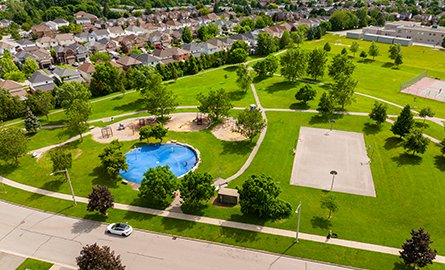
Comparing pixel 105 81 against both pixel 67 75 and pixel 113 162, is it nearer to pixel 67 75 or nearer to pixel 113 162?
pixel 67 75

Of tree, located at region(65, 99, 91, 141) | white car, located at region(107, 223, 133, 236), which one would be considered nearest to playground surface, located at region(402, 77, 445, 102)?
white car, located at region(107, 223, 133, 236)

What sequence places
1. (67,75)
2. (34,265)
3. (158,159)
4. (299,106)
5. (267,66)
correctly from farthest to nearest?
(267,66)
(67,75)
(299,106)
(158,159)
(34,265)

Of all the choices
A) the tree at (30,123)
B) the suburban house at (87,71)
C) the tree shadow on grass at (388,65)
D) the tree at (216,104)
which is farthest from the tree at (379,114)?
the suburban house at (87,71)

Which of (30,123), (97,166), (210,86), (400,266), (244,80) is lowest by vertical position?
(400,266)

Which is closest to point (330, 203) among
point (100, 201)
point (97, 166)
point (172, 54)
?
point (100, 201)

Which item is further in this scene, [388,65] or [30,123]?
[388,65]

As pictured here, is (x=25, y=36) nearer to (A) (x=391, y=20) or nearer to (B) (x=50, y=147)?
(B) (x=50, y=147)
